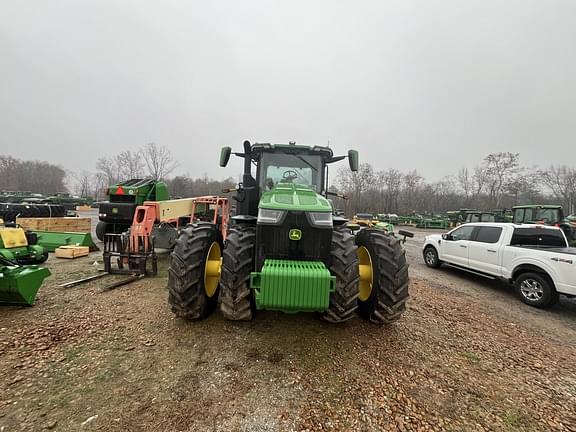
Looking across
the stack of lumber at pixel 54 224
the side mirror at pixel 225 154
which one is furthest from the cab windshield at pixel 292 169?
the stack of lumber at pixel 54 224

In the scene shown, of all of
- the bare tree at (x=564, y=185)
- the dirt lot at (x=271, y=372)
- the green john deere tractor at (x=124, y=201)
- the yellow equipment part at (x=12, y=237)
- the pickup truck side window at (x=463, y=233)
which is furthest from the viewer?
the bare tree at (x=564, y=185)

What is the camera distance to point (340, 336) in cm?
319

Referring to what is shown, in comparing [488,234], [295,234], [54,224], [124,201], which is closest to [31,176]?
[54,224]

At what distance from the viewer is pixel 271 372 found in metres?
2.53

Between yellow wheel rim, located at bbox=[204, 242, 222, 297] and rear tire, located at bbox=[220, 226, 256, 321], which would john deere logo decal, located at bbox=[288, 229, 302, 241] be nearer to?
rear tire, located at bbox=[220, 226, 256, 321]

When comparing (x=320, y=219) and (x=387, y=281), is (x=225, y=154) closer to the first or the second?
(x=320, y=219)

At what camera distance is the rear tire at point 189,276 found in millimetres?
3092

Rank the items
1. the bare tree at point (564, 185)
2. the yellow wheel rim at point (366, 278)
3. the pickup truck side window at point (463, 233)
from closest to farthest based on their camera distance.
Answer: the yellow wheel rim at point (366, 278), the pickup truck side window at point (463, 233), the bare tree at point (564, 185)

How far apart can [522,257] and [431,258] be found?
2.93m

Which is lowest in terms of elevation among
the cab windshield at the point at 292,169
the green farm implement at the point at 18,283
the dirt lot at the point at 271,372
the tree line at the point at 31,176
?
the dirt lot at the point at 271,372

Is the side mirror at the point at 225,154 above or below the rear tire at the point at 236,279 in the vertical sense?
above

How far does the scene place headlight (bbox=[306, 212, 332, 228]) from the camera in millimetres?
2914

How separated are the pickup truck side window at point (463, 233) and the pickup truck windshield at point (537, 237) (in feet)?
3.56

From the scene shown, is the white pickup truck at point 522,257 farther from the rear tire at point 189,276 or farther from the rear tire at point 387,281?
the rear tire at point 189,276
